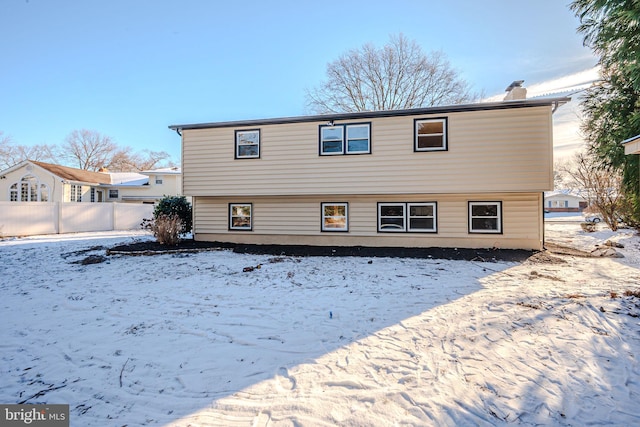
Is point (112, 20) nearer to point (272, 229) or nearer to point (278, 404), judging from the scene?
point (272, 229)

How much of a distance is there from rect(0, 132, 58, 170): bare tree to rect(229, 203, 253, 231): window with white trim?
3989 cm

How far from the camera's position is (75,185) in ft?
81.5

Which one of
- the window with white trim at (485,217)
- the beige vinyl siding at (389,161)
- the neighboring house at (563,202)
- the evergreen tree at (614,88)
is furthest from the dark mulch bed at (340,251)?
the neighboring house at (563,202)

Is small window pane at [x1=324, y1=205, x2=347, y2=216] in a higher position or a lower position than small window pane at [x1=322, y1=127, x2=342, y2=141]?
lower

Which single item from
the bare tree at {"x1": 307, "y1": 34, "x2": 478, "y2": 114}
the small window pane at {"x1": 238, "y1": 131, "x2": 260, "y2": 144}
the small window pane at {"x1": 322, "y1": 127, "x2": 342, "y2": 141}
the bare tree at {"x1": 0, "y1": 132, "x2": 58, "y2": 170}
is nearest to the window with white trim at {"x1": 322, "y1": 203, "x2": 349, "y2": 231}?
the small window pane at {"x1": 322, "y1": 127, "x2": 342, "y2": 141}

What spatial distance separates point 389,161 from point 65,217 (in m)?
18.8

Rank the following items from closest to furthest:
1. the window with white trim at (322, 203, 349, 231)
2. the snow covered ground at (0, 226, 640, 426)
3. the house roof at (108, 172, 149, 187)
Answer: the snow covered ground at (0, 226, 640, 426) → the window with white trim at (322, 203, 349, 231) → the house roof at (108, 172, 149, 187)

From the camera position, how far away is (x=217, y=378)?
2.91 meters

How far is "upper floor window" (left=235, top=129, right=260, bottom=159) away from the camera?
38.0ft

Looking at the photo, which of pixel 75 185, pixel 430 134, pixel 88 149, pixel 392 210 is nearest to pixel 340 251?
pixel 392 210

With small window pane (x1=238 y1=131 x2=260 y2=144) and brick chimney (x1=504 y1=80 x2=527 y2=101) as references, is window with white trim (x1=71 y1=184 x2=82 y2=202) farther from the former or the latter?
brick chimney (x1=504 y1=80 x2=527 y2=101)

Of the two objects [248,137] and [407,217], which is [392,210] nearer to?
[407,217]

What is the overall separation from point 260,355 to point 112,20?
547 inches

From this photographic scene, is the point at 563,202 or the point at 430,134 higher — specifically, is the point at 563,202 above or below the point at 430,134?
below
